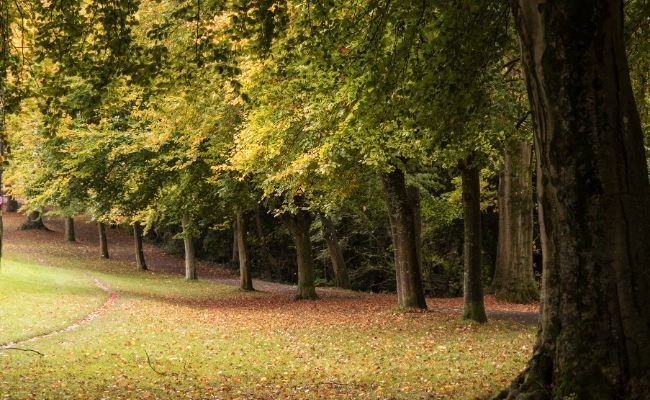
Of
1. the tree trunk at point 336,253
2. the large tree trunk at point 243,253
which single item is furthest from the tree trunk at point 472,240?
the tree trunk at point 336,253

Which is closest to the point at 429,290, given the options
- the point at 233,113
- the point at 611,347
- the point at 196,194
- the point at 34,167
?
the point at 196,194

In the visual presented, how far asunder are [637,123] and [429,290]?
3050 cm

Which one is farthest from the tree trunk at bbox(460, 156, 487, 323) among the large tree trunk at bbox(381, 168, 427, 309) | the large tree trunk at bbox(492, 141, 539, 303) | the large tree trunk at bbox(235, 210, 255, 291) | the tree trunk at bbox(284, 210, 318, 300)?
the large tree trunk at bbox(235, 210, 255, 291)

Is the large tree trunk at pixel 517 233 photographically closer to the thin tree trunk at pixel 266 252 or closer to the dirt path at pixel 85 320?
the dirt path at pixel 85 320

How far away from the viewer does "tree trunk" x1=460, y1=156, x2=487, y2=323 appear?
17.3 m

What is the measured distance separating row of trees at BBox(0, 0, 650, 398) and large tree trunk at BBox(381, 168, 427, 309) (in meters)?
0.06

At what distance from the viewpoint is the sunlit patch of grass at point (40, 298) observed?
1828 centimetres

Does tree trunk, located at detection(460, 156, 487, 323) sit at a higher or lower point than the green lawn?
higher

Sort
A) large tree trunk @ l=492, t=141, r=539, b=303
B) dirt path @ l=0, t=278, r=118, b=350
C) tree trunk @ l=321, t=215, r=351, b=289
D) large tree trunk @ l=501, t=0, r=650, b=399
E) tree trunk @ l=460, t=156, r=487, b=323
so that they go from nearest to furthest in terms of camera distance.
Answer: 1. large tree trunk @ l=501, t=0, r=650, b=399
2. dirt path @ l=0, t=278, r=118, b=350
3. tree trunk @ l=460, t=156, r=487, b=323
4. large tree trunk @ l=492, t=141, r=539, b=303
5. tree trunk @ l=321, t=215, r=351, b=289

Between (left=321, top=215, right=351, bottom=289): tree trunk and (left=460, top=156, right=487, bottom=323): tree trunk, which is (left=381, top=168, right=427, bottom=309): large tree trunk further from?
(left=321, top=215, right=351, bottom=289): tree trunk

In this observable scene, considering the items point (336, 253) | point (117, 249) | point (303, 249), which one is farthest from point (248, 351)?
point (117, 249)

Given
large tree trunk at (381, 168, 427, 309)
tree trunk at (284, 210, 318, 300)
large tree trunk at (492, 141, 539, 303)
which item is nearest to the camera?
large tree trunk at (381, 168, 427, 309)

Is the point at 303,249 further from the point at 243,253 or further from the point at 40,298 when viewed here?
the point at 40,298

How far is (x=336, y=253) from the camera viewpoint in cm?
3616
